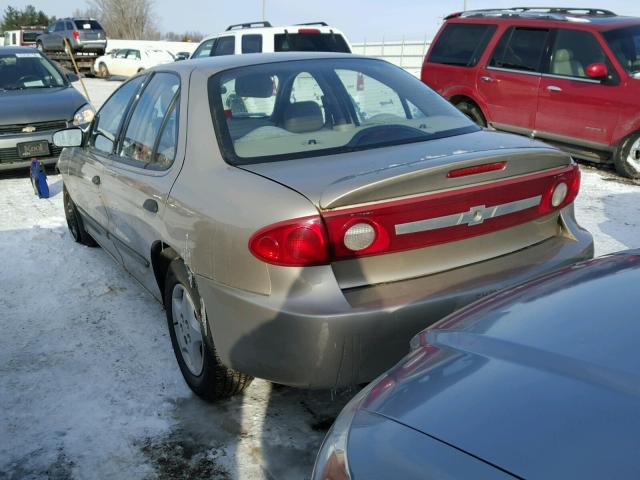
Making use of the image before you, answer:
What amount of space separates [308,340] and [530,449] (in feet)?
3.93

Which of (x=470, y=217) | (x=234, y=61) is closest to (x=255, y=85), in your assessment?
(x=234, y=61)

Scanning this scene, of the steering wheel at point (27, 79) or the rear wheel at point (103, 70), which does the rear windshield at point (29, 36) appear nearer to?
the rear wheel at point (103, 70)

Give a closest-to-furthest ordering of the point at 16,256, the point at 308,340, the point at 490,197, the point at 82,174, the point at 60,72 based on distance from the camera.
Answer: the point at 308,340 < the point at 490,197 < the point at 82,174 < the point at 16,256 < the point at 60,72

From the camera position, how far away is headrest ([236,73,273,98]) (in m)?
3.29

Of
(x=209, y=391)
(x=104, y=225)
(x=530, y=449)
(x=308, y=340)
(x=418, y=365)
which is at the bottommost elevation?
(x=209, y=391)

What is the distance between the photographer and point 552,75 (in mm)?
8172

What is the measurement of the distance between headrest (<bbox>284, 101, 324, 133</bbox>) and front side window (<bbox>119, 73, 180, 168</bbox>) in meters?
0.57

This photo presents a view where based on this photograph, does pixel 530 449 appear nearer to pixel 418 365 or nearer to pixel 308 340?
pixel 418 365

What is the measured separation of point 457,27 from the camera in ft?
31.4

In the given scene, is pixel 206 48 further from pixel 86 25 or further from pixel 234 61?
pixel 86 25

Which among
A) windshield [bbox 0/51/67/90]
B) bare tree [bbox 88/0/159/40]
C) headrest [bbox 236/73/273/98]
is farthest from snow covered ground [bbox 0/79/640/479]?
bare tree [bbox 88/0/159/40]

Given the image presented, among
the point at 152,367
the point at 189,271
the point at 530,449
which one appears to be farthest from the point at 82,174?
the point at 530,449

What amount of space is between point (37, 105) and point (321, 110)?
6022 mm

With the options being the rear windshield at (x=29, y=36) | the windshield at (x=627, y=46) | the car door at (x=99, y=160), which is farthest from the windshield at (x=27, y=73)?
the rear windshield at (x=29, y=36)
